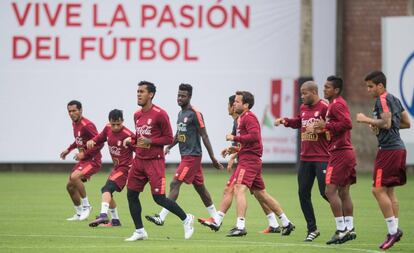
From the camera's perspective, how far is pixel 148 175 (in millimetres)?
15945

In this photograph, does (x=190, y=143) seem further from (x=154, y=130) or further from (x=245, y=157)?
(x=154, y=130)

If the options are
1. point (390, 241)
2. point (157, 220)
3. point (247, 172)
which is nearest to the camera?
point (390, 241)

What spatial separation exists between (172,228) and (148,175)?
9.05ft

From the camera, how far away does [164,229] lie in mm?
18312

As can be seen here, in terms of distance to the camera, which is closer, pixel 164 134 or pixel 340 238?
pixel 340 238

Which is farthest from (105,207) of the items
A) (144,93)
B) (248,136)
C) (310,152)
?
(310,152)

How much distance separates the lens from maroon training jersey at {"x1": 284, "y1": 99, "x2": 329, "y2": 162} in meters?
16.2

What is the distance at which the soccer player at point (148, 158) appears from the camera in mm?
15898

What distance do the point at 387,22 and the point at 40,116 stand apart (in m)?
11.3

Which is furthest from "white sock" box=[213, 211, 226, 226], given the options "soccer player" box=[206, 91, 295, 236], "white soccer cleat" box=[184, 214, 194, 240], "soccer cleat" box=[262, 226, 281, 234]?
"white soccer cleat" box=[184, 214, 194, 240]

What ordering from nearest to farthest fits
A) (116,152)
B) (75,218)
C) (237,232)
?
(237,232)
(116,152)
(75,218)

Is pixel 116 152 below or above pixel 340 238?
above

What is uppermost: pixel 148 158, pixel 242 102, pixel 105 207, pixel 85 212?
pixel 242 102

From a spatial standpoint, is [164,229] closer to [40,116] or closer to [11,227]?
[11,227]
